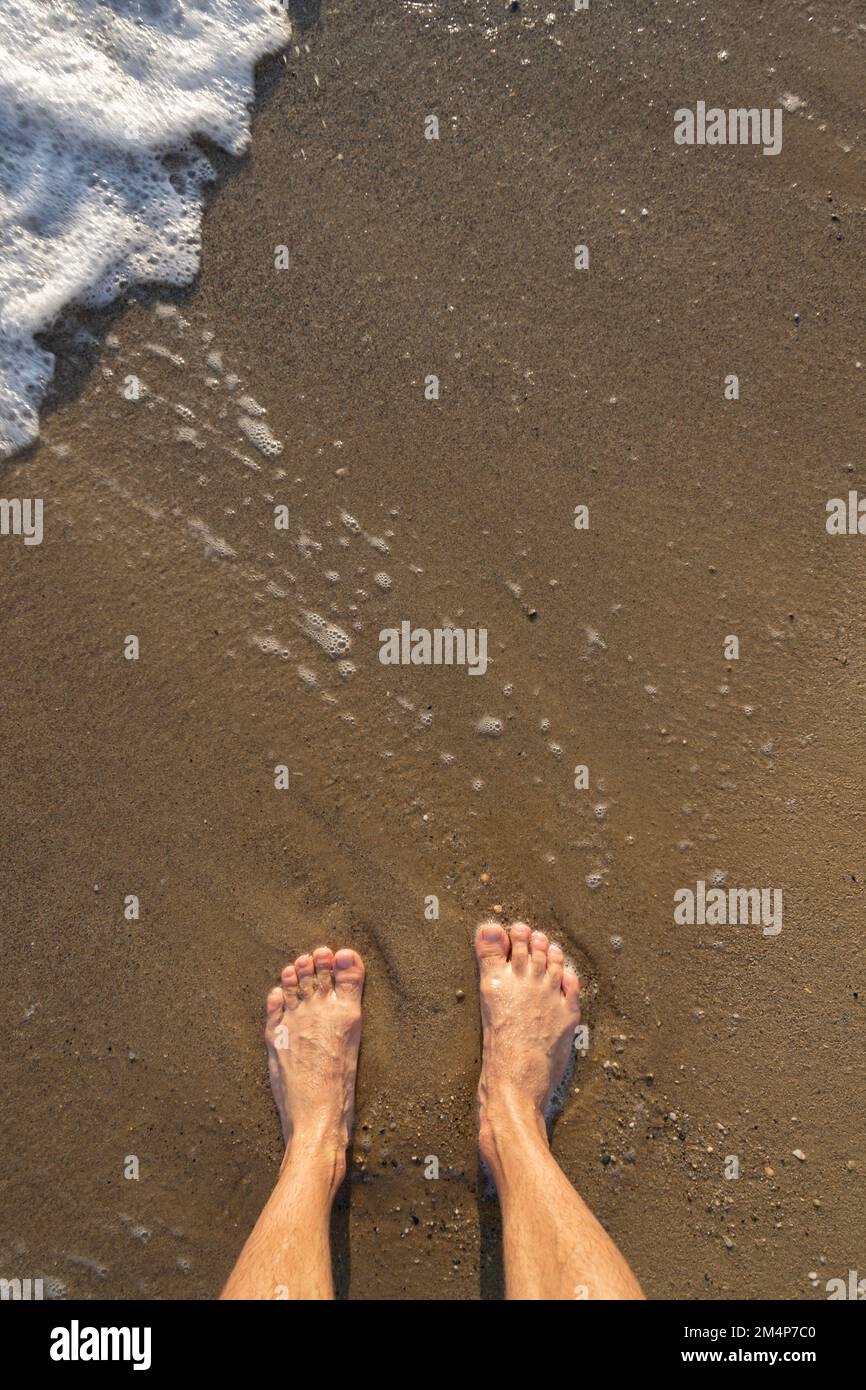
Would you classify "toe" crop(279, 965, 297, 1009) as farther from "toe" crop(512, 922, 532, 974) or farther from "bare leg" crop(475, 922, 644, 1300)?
"toe" crop(512, 922, 532, 974)

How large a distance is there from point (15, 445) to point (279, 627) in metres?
1.23

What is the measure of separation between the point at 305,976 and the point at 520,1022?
810mm

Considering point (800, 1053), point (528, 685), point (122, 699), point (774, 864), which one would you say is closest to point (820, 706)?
point (774, 864)

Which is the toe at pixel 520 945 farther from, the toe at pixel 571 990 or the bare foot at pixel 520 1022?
the toe at pixel 571 990

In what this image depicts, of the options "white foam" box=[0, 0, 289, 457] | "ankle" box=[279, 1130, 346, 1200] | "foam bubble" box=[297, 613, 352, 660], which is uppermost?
"white foam" box=[0, 0, 289, 457]

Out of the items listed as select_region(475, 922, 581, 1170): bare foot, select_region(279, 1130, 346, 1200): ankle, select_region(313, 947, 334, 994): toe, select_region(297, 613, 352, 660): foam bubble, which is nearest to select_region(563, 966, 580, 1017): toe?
select_region(475, 922, 581, 1170): bare foot

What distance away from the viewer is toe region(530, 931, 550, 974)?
10.1 feet

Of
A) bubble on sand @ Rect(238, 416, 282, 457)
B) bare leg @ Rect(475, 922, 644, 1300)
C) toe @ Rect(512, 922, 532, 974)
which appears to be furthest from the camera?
bubble on sand @ Rect(238, 416, 282, 457)

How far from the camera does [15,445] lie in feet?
10.4

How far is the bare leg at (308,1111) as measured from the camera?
2.84 meters

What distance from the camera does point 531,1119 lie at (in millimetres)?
3006

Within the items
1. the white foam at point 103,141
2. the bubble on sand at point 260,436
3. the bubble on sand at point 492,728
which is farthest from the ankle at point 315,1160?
the white foam at point 103,141

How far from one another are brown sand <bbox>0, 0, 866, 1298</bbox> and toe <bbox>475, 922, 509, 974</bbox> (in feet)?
0.20

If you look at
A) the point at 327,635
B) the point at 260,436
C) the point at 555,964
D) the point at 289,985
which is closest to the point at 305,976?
the point at 289,985
